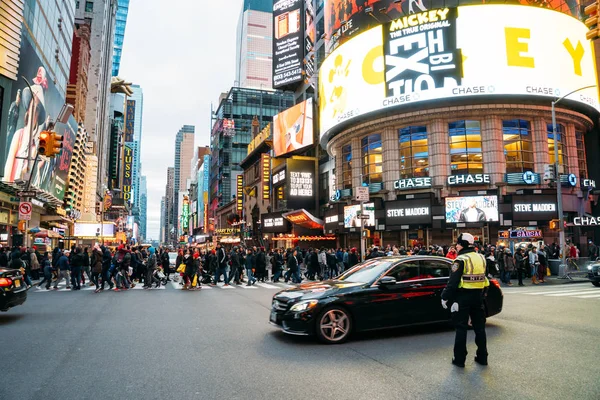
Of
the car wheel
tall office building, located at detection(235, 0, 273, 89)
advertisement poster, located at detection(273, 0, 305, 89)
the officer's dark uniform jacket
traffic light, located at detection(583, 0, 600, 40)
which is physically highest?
tall office building, located at detection(235, 0, 273, 89)

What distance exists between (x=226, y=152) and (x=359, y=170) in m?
73.4

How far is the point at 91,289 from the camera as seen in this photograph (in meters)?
17.7

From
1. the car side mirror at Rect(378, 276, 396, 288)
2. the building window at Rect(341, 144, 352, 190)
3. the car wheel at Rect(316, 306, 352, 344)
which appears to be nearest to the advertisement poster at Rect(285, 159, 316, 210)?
the building window at Rect(341, 144, 352, 190)

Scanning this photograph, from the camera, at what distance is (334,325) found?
289 inches

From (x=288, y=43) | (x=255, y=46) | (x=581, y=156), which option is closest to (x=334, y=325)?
(x=581, y=156)

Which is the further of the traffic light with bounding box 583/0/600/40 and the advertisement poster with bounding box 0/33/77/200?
the advertisement poster with bounding box 0/33/77/200

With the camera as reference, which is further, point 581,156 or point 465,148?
point 581,156

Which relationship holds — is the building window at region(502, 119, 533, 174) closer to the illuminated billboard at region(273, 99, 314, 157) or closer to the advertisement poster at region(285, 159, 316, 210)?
the illuminated billboard at region(273, 99, 314, 157)

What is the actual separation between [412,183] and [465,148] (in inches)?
181

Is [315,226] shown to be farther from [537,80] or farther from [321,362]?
[321,362]

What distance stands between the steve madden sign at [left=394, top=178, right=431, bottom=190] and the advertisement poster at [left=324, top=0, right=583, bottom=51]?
1484cm

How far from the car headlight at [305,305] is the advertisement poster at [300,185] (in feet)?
130

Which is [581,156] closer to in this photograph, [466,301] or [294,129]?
[294,129]

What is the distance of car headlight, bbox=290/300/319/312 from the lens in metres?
7.27
